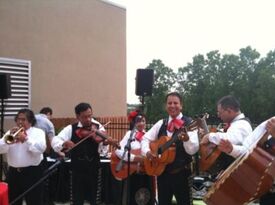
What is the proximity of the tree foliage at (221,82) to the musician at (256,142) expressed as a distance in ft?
81.5

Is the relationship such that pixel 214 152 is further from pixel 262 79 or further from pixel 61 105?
pixel 262 79

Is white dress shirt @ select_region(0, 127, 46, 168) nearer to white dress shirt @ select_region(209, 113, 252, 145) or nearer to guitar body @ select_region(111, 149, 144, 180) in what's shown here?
guitar body @ select_region(111, 149, 144, 180)

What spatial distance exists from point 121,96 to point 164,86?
19441mm

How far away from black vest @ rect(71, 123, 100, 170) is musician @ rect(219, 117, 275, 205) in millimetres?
2094

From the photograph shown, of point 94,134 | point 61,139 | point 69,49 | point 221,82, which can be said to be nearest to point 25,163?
point 61,139

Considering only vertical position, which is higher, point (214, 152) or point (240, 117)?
point (240, 117)

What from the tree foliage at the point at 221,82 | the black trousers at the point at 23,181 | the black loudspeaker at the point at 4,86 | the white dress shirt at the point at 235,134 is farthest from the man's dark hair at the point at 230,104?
the tree foliage at the point at 221,82

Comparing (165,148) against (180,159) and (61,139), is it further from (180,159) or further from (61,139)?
(61,139)

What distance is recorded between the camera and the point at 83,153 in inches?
221

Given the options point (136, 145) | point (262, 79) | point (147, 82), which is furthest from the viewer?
point (262, 79)

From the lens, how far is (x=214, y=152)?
4.75 m

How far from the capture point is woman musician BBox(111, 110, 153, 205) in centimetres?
626

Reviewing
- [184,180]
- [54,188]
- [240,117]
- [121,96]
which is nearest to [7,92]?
[54,188]

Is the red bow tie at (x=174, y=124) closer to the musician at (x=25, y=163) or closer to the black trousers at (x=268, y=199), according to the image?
the black trousers at (x=268, y=199)
